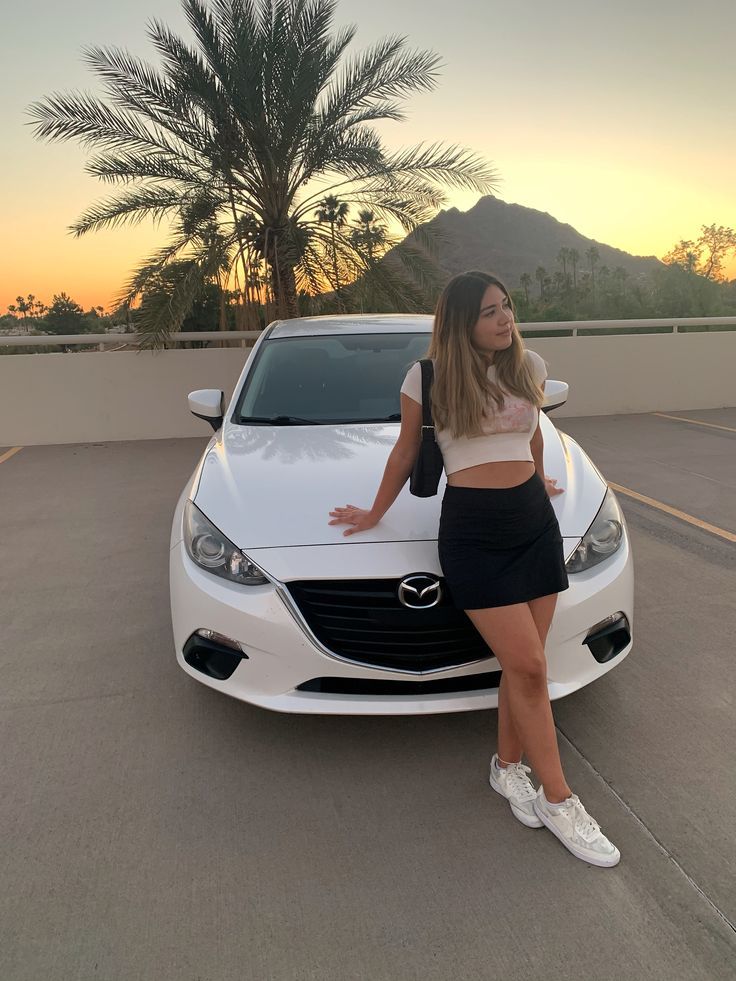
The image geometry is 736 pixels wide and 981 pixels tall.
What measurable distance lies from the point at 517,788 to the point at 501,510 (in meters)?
0.93

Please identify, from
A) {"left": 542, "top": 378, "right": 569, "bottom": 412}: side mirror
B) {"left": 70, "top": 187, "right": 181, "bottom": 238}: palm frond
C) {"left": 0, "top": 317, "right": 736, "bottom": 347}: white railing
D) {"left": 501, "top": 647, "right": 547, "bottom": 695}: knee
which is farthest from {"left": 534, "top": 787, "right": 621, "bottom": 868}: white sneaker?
{"left": 70, "top": 187, "right": 181, "bottom": 238}: palm frond

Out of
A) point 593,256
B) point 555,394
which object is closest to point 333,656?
point 555,394

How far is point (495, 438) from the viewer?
2.04m

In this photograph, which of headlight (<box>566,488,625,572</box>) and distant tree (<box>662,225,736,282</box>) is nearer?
headlight (<box>566,488,625,572</box>)

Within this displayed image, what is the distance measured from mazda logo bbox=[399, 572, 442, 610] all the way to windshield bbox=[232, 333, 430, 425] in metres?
1.43

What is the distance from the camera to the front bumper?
2.30 metres

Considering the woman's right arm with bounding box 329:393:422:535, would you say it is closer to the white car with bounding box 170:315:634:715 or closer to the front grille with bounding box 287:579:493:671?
the white car with bounding box 170:315:634:715

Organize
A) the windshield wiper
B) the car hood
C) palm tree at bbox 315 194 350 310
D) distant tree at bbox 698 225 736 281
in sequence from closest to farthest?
the car hood < the windshield wiper < palm tree at bbox 315 194 350 310 < distant tree at bbox 698 225 736 281

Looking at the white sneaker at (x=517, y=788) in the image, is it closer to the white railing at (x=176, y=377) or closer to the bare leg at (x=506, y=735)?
the bare leg at (x=506, y=735)

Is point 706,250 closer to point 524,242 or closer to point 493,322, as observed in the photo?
point 524,242

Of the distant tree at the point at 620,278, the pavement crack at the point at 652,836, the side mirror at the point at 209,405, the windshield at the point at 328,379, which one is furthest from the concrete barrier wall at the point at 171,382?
the distant tree at the point at 620,278

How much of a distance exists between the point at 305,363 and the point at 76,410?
6363 mm

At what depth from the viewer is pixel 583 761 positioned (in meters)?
2.50

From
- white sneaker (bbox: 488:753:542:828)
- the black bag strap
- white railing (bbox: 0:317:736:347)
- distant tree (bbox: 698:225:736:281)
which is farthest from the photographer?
distant tree (bbox: 698:225:736:281)
